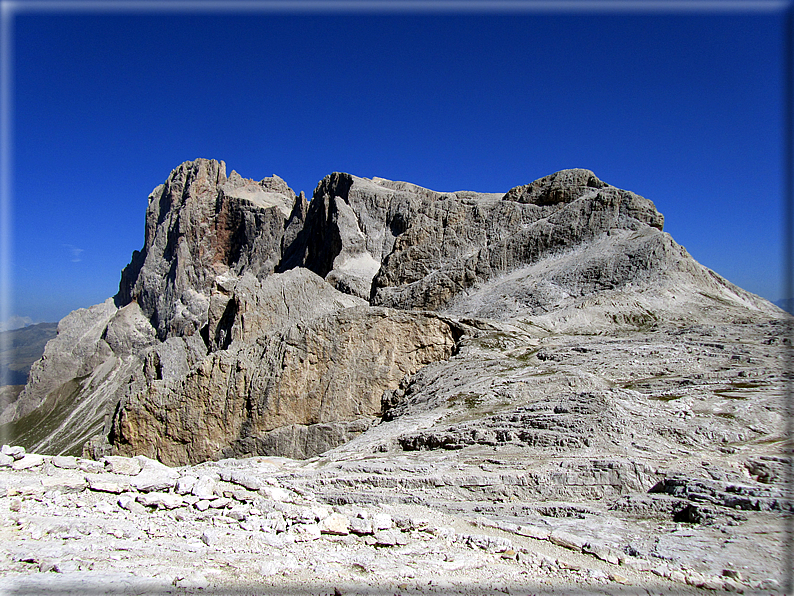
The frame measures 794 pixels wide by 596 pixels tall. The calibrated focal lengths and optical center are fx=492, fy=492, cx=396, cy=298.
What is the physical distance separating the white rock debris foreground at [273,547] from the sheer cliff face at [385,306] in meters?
13.5

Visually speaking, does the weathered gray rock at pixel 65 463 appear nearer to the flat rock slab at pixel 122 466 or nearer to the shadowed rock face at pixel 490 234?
the flat rock slab at pixel 122 466

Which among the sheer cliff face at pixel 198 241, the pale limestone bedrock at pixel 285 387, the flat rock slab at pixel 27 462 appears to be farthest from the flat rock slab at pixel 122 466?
the sheer cliff face at pixel 198 241

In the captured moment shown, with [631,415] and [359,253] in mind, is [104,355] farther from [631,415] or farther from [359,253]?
[631,415]

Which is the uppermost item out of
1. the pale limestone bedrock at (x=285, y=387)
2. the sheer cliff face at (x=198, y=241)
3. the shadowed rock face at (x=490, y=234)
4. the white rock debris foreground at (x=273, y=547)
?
the sheer cliff face at (x=198, y=241)

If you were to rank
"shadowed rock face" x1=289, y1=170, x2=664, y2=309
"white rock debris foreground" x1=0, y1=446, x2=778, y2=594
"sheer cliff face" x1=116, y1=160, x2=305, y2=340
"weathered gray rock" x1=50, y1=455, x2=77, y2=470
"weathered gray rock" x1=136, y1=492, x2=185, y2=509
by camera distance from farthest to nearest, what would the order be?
"sheer cliff face" x1=116, y1=160, x2=305, y2=340 < "shadowed rock face" x1=289, y1=170, x2=664, y2=309 < "weathered gray rock" x1=50, y1=455, x2=77, y2=470 < "weathered gray rock" x1=136, y1=492, x2=185, y2=509 < "white rock debris foreground" x1=0, y1=446, x2=778, y2=594

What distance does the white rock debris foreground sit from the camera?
23.6 feet

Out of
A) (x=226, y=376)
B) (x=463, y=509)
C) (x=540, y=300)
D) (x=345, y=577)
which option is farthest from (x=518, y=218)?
(x=345, y=577)

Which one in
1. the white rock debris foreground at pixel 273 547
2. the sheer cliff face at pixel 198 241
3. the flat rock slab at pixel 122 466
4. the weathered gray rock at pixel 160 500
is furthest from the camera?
the sheer cliff face at pixel 198 241

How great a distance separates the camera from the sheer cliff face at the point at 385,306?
25.8 meters

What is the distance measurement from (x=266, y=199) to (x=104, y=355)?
2712 inches

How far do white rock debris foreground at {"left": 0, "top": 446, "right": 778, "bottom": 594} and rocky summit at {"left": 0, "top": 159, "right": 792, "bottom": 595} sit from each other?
46 mm

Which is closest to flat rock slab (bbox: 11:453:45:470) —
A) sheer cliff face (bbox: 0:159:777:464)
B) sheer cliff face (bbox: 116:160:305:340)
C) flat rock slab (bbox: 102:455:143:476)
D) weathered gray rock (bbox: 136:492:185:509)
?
flat rock slab (bbox: 102:455:143:476)

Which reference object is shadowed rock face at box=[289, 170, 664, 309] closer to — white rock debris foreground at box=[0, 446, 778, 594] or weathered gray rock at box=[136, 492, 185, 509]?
white rock debris foreground at box=[0, 446, 778, 594]

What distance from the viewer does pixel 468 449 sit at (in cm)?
1428
